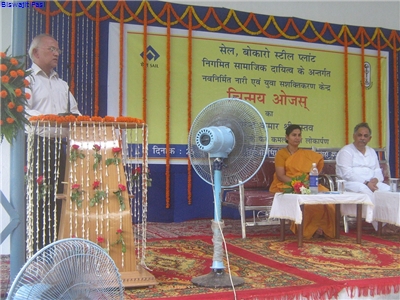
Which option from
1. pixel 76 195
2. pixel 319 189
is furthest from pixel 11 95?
pixel 319 189

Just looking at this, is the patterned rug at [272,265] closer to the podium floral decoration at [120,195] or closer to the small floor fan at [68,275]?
the podium floral decoration at [120,195]

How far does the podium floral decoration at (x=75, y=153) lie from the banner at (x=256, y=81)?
9.97 ft

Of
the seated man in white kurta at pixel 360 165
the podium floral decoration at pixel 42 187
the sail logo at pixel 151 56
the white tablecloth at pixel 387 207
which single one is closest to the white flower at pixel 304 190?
the white tablecloth at pixel 387 207

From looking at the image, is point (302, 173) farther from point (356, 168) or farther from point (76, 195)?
point (76, 195)

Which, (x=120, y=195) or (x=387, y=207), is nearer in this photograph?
(x=120, y=195)

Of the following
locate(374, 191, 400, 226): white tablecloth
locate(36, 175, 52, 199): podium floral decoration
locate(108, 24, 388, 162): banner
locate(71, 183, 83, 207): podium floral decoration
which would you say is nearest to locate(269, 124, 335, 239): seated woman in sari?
locate(374, 191, 400, 226): white tablecloth

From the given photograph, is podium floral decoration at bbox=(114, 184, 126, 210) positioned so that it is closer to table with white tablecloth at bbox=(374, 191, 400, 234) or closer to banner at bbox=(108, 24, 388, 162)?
table with white tablecloth at bbox=(374, 191, 400, 234)

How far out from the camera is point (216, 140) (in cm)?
281

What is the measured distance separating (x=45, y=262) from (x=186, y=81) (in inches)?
176

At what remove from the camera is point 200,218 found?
6078 mm

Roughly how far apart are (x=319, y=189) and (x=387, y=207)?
65cm

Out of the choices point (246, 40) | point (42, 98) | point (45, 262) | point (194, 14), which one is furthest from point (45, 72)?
point (246, 40)

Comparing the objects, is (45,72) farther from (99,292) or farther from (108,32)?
(108,32)

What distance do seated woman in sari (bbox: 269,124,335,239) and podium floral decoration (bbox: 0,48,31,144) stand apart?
2.87 meters
